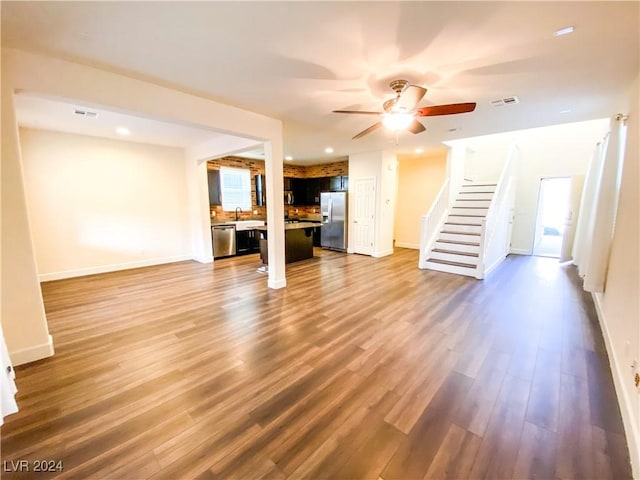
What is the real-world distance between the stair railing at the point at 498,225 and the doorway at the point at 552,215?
0.95 metres

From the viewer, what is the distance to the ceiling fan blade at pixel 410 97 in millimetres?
2348

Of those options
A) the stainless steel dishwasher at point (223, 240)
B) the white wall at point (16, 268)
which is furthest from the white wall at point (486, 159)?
the white wall at point (16, 268)

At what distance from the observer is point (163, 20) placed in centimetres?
182

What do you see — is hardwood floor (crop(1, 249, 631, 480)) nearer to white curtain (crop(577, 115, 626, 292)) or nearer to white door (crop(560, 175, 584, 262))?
white curtain (crop(577, 115, 626, 292))

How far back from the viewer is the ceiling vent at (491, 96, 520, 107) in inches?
127

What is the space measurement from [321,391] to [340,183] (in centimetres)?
674

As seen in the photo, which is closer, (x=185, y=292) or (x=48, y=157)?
(x=185, y=292)

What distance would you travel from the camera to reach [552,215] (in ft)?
30.8

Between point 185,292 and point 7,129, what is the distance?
9.06 ft

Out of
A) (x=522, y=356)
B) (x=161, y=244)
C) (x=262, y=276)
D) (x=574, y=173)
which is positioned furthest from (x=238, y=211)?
(x=574, y=173)

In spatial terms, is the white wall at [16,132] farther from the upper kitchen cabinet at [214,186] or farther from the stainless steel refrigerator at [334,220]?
the stainless steel refrigerator at [334,220]

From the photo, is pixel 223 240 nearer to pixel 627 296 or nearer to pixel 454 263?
pixel 454 263

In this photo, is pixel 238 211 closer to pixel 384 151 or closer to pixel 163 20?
pixel 384 151

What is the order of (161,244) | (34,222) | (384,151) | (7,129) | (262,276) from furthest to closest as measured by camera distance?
(384,151)
(161,244)
(262,276)
(34,222)
(7,129)
